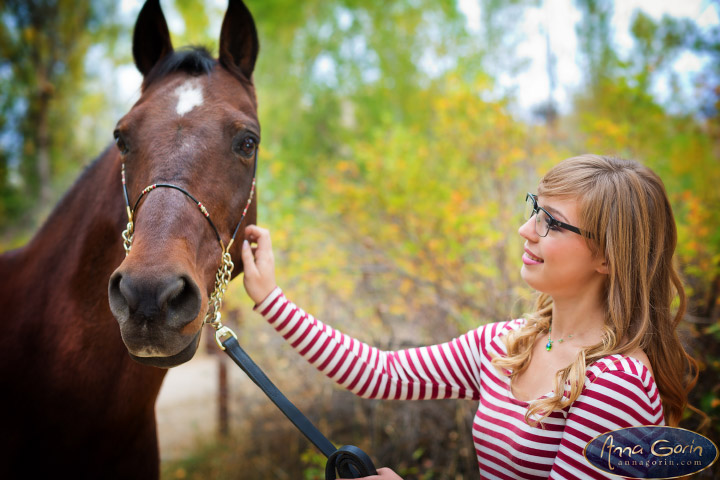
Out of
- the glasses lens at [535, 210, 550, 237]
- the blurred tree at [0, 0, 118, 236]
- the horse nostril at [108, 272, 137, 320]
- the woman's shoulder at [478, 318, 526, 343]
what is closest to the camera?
the horse nostril at [108, 272, 137, 320]

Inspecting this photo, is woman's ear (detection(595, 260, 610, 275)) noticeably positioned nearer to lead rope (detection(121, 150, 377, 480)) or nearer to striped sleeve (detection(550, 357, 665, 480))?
striped sleeve (detection(550, 357, 665, 480))

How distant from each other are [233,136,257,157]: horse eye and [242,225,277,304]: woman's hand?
300mm

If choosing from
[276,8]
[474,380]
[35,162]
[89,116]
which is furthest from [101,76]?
[474,380]

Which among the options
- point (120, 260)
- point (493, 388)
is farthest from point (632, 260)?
point (120, 260)

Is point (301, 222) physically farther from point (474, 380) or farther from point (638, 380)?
point (638, 380)

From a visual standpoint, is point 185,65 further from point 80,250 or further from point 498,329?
point 498,329

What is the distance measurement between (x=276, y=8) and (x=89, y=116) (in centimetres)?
1022

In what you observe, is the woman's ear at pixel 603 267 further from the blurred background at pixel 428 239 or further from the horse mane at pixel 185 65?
the horse mane at pixel 185 65

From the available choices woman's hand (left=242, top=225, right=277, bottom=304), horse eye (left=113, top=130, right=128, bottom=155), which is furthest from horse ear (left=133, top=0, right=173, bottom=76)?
woman's hand (left=242, top=225, right=277, bottom=304)

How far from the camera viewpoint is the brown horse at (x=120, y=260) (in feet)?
5.06

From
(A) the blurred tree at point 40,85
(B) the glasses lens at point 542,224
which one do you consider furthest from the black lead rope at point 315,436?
(A) the blurred tree at point 40,85

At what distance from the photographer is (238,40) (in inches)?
81.9

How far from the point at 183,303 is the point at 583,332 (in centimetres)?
136

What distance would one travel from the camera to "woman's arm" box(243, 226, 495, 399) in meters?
1.77
